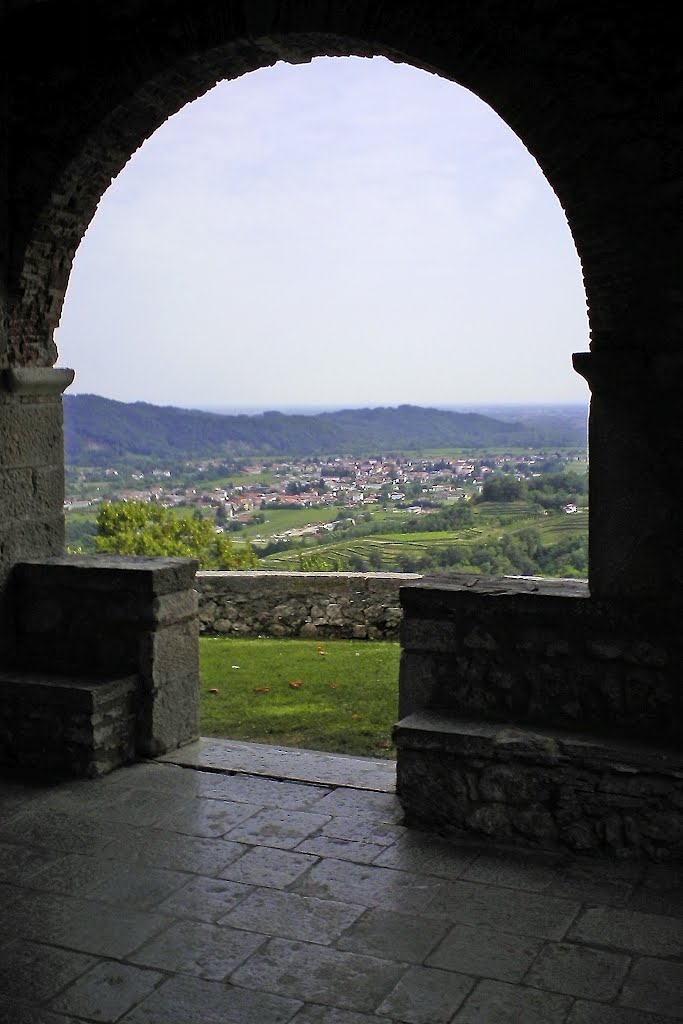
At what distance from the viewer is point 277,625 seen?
29.2ft

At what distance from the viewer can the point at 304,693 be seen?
6836 millimetres

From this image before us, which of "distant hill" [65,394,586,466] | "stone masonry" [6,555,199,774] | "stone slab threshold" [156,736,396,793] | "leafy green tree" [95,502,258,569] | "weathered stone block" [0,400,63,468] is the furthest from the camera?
"distant hill" [65,394,586,466]

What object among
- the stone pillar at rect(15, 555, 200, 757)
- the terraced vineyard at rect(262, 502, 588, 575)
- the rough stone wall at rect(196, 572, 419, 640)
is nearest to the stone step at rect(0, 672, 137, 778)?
the stone pillar at rect(15, 555, 200, 757)

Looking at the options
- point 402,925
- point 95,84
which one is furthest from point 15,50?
point 402,925

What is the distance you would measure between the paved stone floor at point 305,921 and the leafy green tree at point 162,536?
619cm

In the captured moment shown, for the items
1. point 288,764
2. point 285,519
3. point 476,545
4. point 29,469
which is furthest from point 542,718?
point 285,519

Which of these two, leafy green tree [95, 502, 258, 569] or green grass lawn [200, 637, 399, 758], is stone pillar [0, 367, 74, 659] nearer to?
green grass lawn [200, 637, 399, 758]

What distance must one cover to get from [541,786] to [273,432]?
45.2 ft

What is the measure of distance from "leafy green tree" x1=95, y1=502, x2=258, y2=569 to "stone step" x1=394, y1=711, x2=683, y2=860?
648cm

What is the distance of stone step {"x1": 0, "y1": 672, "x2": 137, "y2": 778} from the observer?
4.85 metres

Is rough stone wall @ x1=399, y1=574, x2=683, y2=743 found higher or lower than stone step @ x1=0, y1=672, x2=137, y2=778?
higher

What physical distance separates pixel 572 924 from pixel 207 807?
65.8 inches

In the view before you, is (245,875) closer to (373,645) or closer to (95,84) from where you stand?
(95,84)

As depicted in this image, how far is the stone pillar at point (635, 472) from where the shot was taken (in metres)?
4.02
